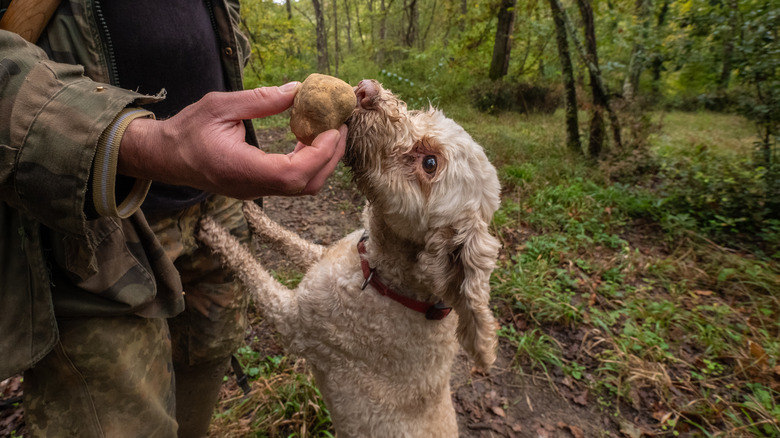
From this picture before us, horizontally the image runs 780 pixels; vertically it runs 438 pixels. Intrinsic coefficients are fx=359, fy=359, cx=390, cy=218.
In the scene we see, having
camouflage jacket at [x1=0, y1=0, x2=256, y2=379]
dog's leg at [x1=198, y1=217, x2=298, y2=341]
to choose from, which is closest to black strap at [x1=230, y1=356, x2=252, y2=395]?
dog's leg at [x1=198, y1=217, x2=298, y2=341]

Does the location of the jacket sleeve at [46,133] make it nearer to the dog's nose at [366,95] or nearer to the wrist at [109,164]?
the wrist at [109,164]

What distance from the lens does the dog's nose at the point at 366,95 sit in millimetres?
1720

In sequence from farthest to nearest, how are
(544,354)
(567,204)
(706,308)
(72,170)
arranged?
(567,204), (706,308), (544,354), (72,170)

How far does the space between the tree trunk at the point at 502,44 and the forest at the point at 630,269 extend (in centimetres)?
417

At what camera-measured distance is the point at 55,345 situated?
49.9 inches

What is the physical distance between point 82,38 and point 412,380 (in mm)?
2167

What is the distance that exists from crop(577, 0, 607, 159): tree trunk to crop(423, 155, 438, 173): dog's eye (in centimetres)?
618

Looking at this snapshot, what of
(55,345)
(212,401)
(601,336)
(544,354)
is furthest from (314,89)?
(601,336)

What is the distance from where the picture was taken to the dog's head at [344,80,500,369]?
1726mm

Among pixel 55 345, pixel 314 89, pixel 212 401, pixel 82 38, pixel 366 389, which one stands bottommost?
pixel 212 401

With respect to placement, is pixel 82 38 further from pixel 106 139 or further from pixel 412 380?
pixel 412 380

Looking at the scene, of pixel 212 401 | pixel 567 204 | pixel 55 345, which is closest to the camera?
pixel 55 345

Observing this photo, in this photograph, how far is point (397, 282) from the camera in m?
2.12

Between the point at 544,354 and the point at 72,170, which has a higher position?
the point at 72,170
